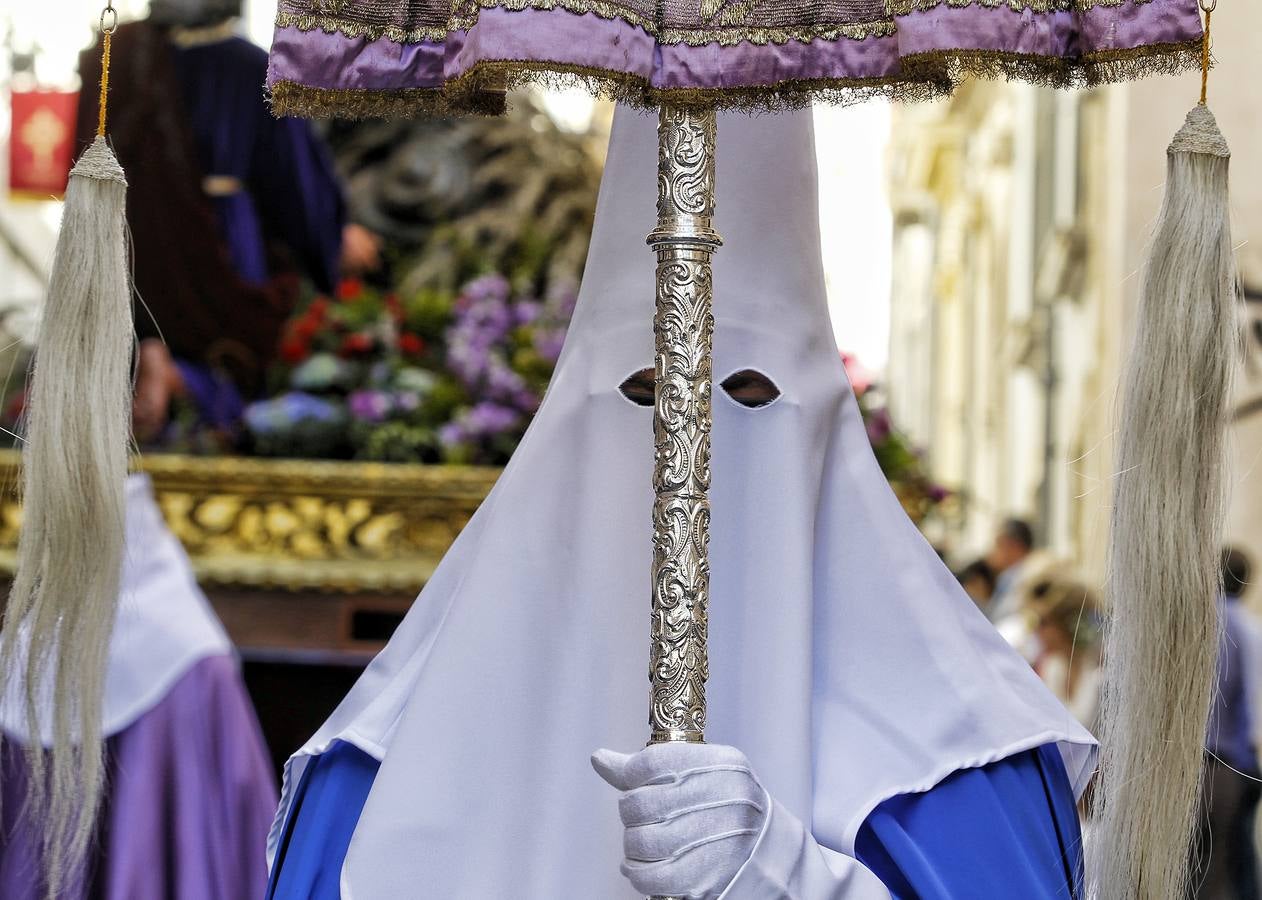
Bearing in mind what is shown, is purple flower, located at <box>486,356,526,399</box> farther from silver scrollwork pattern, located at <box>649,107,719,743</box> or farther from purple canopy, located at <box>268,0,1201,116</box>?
silver scrollwork pattern, located at <box>649,107,719,743</box>

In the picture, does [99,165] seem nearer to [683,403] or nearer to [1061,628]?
[683,403]

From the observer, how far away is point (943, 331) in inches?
968

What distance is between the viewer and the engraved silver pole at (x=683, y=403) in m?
2.14

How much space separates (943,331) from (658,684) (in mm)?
22859

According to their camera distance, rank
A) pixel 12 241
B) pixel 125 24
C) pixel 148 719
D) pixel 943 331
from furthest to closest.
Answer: pixel 943 331 → pixel 12 241 → pixel 125 24 → pixel 148 719

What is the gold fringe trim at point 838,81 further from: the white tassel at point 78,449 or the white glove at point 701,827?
the white glove at point 701,827

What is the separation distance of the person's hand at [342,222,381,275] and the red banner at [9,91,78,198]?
1.05 meters

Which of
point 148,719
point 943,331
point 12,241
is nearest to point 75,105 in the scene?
point 12,241

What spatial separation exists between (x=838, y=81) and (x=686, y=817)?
0.81m

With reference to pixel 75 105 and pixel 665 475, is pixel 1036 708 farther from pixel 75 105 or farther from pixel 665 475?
pixel 75 105

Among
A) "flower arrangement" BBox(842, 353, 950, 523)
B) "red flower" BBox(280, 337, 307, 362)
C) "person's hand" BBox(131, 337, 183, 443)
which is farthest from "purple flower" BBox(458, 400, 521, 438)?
"flower arrangement" BBox(842, 353, 950, 523)

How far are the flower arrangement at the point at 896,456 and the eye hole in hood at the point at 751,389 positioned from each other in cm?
357

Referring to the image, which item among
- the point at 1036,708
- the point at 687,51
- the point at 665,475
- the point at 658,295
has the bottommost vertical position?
the point at 1036,708

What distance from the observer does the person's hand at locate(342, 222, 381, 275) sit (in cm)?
707
